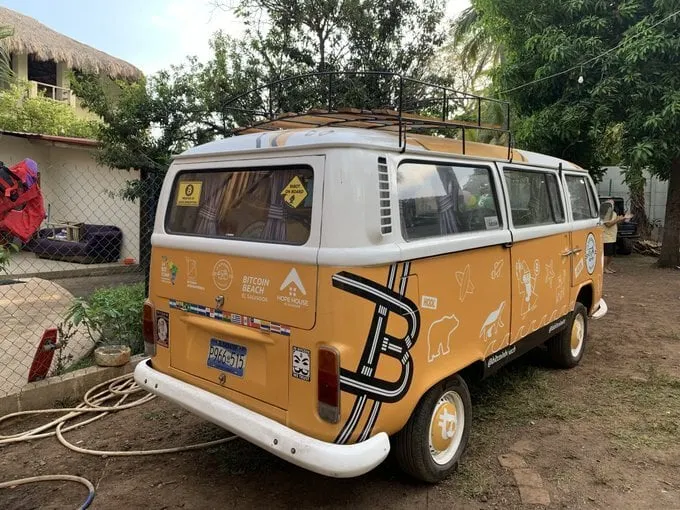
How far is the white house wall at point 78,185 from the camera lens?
11.3m

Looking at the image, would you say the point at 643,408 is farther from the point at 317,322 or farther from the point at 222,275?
the point at 222,275

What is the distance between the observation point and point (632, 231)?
12992mm

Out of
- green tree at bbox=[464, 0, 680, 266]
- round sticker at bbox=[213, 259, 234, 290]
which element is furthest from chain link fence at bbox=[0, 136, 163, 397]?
green tree at bbox=[464, 0, 680, 266]

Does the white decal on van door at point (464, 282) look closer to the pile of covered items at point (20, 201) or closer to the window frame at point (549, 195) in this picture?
the window frame at point (549, 195)

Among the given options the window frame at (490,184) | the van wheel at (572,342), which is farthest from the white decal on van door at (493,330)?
the van wheel at (572,342)

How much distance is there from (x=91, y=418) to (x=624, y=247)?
1304 cm

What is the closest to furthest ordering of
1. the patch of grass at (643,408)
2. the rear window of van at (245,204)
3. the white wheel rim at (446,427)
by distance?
the rear window of van at (245,204) → the white wheel rim at (446,427) → the patch of grass at (643,408)

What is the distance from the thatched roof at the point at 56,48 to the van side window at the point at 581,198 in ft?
48.5

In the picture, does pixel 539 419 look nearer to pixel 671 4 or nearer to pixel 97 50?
pixel 671 4

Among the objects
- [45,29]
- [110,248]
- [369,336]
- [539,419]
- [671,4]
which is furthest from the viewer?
[45,29]

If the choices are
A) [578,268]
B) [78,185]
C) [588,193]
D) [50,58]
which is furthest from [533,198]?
[50,58]

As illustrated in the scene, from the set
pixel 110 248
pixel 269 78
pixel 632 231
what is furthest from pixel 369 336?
pixel 632 231

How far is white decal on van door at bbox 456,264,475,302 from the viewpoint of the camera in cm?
300

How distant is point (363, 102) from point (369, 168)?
6.37 meters
